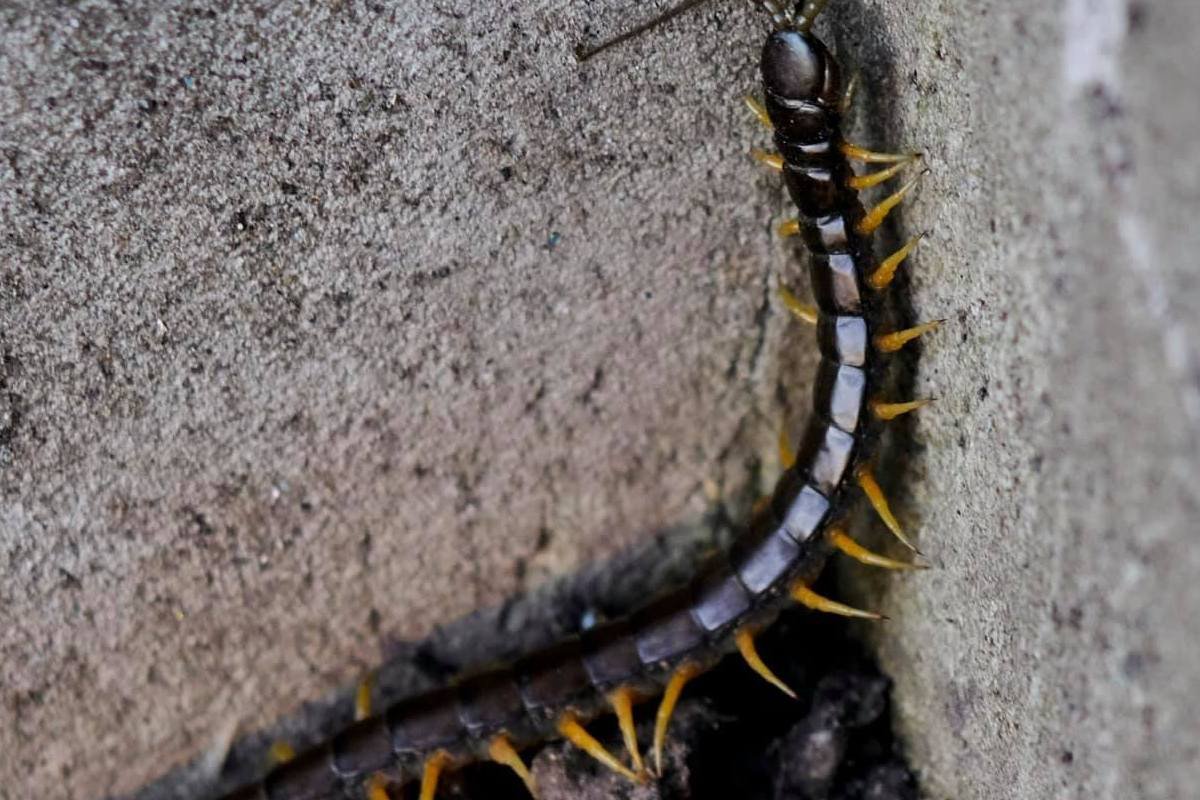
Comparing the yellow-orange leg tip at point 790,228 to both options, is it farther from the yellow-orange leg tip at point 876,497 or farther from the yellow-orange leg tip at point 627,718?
the yellow-orange leg tip at point 627,718

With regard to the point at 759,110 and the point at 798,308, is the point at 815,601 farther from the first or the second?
the point at 759,110

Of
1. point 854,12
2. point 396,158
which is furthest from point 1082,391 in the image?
point 396,158

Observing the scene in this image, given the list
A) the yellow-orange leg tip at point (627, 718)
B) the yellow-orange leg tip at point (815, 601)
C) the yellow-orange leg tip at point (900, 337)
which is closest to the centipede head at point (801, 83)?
the yellow-orange leg tip at point (900, 337)

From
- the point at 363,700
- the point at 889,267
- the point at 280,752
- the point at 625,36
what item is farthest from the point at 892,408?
the point at 280,752

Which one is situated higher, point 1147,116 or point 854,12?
point 1147,116

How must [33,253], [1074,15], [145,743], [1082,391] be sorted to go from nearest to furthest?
[1074,15] < [1082,391] < [33,253] < [145,743]

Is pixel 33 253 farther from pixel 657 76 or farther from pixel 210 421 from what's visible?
pixel 657 76

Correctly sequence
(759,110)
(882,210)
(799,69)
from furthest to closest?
(759,110)
(882,210)
(799,69)
